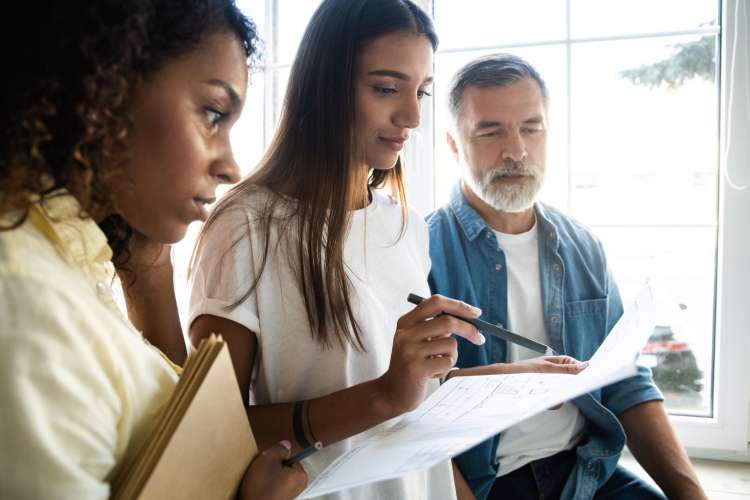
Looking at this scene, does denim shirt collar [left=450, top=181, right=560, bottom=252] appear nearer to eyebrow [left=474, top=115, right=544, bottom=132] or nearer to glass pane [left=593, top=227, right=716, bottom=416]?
eyebrow [left=474, top=115, right=544, bottom=132]

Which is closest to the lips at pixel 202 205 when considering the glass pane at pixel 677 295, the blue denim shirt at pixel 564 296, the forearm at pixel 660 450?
the blue denim shirt at pixel 564 296

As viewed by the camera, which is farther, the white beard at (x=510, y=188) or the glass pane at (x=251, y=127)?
the glass pane at (x=251, y=127)

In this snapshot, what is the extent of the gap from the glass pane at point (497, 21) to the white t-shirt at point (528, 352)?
0.79 metres

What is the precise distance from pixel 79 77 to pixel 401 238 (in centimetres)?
77

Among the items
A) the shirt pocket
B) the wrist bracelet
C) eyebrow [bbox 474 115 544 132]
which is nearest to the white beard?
eyebrow [bbox 474 115 544 132]

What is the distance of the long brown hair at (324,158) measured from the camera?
0.97 m

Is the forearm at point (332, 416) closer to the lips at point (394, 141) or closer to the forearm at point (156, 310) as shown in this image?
the forearm at point (156, 310)

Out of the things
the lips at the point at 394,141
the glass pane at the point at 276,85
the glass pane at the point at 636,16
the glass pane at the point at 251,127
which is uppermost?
the glass pane at the point at 636,16

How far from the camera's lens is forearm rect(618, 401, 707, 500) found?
54.2 inches

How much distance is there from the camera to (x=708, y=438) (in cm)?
189

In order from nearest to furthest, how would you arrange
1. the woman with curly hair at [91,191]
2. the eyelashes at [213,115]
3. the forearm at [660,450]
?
the woman with curly hair at [91,191], the eyelashes at [213,115], the forearm at [660,450]

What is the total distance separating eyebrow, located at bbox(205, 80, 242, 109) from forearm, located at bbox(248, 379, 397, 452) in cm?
46

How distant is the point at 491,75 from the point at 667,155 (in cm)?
78

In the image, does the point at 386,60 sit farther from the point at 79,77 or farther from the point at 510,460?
the point at 510,460
